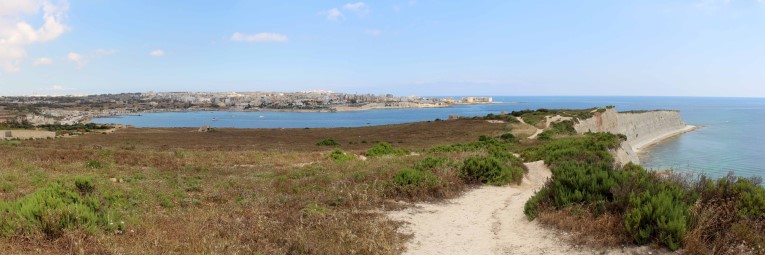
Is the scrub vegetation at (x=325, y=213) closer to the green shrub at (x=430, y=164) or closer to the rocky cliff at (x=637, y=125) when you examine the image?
the green shrub at (x=430, y=164)

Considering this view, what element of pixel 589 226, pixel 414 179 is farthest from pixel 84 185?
pixel 589 226

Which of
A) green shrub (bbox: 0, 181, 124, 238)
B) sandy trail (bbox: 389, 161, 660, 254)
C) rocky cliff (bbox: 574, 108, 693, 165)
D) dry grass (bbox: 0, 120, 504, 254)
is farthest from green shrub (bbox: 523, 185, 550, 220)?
rocky cliff (bbox: 574, 108, 693, 165)

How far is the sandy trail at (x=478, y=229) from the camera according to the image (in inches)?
277

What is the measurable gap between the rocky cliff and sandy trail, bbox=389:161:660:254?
48608 millimetres

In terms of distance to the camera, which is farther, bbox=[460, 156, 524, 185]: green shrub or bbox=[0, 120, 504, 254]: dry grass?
bbox=[460, 156, 524, 185]: green shrub

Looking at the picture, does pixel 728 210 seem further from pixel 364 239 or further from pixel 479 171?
pixel 479 171

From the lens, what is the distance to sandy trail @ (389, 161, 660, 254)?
7.02 m

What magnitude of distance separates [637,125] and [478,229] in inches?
3267

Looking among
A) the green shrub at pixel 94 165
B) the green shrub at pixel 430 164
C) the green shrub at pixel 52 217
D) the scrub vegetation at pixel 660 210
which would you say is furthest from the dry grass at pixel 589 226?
the green shrub at pixel 94 165

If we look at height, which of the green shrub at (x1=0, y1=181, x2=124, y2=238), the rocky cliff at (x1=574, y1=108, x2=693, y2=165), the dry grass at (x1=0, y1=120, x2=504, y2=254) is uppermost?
the green shrub at (x1=0, y1=181, x2=124, y2=238)

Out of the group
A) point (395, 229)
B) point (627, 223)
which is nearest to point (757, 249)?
point (627, 223)

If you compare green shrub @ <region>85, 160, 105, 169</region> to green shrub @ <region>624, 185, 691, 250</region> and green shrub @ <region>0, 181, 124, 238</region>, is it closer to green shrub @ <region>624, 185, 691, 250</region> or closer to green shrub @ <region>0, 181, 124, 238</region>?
green shrub @ <region>0, 181, 124, 238</region>

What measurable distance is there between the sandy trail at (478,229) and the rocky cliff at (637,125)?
159ft

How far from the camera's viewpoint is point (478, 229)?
828cm
